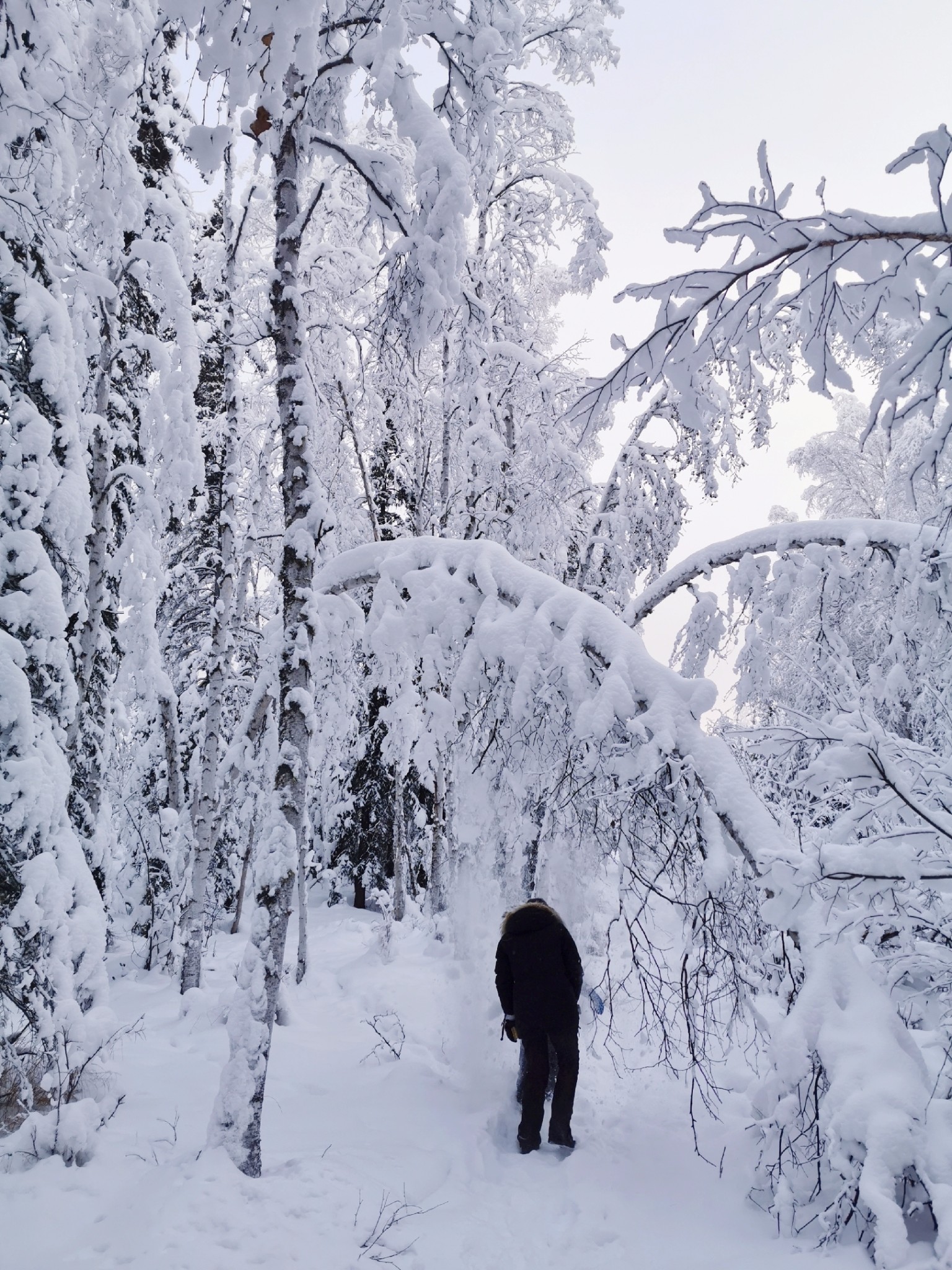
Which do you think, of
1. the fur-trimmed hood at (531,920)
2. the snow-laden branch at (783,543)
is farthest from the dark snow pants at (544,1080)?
the snow-laden branch at (783,543)

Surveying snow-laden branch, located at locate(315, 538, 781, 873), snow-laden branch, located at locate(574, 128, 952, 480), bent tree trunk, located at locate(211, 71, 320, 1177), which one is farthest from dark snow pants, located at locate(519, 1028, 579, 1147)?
snow-laden branch, located at locate(574, 128, 952, 480)

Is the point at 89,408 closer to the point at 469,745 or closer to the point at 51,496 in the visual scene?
the point at 51,496

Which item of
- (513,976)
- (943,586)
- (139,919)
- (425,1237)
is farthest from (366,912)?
(943,586)

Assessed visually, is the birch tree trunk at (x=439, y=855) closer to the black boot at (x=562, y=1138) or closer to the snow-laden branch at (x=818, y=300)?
the black boot at (x=562, y=1138)

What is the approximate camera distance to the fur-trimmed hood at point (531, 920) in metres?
4.78

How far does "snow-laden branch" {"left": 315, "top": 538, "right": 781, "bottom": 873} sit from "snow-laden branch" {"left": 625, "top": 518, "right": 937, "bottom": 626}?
220 centimetres

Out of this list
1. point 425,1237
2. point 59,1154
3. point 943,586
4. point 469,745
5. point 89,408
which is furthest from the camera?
point 89,408

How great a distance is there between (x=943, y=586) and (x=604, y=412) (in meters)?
3.14

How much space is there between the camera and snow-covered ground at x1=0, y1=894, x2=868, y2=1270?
2994mm

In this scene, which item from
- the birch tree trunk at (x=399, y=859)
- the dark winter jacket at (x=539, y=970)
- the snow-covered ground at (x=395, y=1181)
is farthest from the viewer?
the birch tree trunk at (x=399, y=859)

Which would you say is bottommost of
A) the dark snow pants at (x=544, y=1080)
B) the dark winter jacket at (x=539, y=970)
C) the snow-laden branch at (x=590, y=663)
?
the dark snow pants at (x=544, y=1080)

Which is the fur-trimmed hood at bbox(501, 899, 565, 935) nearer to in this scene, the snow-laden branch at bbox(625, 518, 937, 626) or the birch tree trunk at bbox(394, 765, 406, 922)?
the snow-laden branch at bbox(625, 518, 937, 626)

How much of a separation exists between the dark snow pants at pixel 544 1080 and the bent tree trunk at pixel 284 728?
1666 millimetres

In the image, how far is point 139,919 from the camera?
11.2 m
